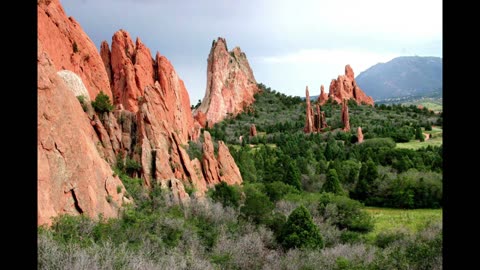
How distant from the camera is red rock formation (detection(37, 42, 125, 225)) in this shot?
14.5m

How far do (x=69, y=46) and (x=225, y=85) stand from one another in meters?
96.7

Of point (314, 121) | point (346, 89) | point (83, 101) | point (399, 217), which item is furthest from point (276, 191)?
point (346, 89)

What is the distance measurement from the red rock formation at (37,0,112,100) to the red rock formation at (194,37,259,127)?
78735mm

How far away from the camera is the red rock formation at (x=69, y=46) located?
25.6 meters

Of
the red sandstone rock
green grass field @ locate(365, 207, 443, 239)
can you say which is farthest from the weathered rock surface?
the red sandstone rock

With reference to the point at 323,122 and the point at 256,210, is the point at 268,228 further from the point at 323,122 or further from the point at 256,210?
the point at 323,122

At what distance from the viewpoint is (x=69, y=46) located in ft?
92.8

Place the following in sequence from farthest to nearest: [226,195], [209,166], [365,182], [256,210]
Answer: [365,182] < [209,166] < [226,195] < [256,210]

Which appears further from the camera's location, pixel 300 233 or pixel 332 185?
pixel 332 185

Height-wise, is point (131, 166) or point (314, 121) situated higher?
point (314, 121)

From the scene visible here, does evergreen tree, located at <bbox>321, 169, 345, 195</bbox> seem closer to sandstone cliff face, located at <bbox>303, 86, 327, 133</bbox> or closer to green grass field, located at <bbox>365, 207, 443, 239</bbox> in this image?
green grass field, located at <bbox>365, 207, 443, 239</bbox>

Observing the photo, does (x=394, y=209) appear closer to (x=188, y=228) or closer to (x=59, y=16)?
(x=188, y=228)

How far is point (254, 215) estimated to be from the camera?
27.2 meters

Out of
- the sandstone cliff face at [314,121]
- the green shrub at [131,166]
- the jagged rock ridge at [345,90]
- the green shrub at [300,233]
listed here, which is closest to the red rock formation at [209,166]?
the green shrub at [131,166]
